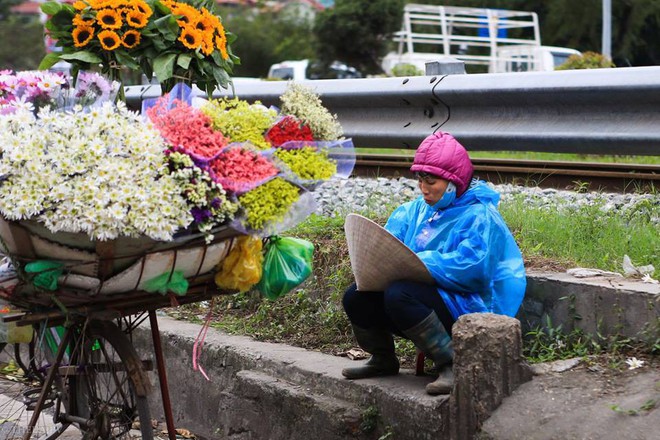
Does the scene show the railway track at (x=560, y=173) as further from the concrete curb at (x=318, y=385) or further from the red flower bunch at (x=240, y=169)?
the red flower bunch at (x=240, y=169)

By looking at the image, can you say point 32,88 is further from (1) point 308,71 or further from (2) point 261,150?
(1) point 308,71

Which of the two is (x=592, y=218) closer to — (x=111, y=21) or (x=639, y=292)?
(x=639, y=292)

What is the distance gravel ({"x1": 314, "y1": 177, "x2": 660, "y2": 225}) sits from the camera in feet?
17.8

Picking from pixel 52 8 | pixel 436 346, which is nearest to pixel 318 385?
pixel 436 346

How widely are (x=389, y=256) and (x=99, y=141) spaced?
49.3 inches

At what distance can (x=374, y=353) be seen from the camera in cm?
425

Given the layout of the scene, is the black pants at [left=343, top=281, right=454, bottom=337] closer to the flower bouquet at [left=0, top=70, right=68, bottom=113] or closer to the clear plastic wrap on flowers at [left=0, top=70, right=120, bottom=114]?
the clear plastic wrap on flowers at [left=0, top=70, right=120, bottom=114]

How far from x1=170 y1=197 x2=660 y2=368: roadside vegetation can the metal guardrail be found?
487mm

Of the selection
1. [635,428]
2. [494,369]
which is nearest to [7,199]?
[494,369]

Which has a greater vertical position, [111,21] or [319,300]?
[111,21]

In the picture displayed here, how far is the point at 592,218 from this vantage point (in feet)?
16.3

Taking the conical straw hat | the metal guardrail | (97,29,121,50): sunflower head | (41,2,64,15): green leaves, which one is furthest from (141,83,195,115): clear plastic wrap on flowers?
the metal guardrail

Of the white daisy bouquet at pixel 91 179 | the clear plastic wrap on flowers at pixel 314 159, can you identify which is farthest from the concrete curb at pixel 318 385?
the white daisy bouquet at pixel 91 179

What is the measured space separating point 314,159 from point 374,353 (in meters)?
1.08
